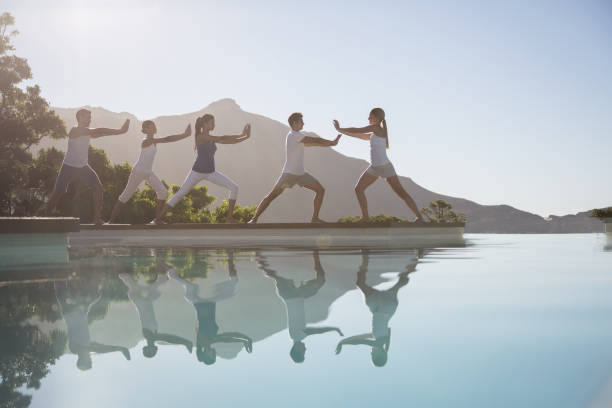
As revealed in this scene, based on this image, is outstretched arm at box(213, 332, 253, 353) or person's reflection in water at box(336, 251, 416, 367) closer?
person's reflection in water at box(336, 251, 416, 367)

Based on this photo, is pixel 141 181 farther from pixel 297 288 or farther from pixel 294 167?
pixel 297 288

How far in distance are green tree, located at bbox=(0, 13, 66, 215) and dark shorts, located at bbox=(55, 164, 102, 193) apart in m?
17.8

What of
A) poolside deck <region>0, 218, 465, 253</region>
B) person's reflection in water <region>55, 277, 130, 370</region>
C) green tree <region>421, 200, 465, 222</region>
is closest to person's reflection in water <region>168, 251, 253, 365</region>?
person's reflection in water <region>55, 277, 130, 370</region>

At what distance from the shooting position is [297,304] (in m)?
3.73

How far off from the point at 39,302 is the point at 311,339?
7.80 feet

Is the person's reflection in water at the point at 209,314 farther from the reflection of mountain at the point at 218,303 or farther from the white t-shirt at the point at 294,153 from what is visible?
the white t-shirt at the point at 294,153

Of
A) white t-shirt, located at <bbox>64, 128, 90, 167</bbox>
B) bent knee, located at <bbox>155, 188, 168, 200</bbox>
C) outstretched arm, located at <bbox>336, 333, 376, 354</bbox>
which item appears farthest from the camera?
bent knee, located at <bbox>155, 188, 168, 200</bbox>

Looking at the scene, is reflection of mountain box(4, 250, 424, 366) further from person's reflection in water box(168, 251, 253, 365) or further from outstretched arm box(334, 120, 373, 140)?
outstretched arm box(334, 120, 373, 140)

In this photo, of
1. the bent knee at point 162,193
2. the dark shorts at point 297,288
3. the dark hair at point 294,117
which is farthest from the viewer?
the bent knee at point 162,193

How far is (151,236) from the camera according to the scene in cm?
1483

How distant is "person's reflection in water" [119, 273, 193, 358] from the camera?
2510mm

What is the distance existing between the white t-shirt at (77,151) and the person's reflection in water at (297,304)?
822 cm

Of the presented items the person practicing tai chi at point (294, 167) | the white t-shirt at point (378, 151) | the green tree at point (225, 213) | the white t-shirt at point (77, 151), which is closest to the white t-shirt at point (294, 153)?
the person practicing tai chi at point (294, 167)

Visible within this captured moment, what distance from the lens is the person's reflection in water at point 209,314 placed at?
2.43m
